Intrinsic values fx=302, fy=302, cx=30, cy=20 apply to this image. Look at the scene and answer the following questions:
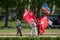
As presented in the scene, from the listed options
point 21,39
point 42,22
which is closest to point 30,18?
point 42,22

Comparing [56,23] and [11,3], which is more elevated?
[11,3]

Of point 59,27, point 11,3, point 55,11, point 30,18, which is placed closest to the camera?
point 30,18

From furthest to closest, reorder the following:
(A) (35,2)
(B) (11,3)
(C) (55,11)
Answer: (C) (55,11)
(B) (11,3)
(A) (35,2)

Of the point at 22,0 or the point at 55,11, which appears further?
the point at 55,11

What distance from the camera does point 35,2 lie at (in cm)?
3572

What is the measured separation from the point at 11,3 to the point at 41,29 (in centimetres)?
1651

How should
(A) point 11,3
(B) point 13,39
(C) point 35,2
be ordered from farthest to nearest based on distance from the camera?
1. (A) point 11,3
2. (C) point 35,2
3. (B) point 13,39

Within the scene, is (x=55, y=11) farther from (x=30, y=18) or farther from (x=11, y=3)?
(x=30, y=18)

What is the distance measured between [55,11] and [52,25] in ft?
30.6

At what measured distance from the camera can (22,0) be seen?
3603 centimetres

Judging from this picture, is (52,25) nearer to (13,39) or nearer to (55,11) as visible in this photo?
(55,11)

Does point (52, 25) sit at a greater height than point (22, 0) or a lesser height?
lesser

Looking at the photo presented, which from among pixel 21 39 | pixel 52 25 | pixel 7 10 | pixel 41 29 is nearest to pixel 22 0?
pixel 7 10

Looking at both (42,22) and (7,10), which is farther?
(7,10)
